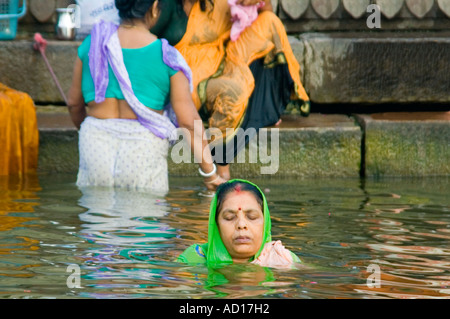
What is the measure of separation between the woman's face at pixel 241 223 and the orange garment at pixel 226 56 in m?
3.16

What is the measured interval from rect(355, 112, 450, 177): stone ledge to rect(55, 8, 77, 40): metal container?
2.82 meters

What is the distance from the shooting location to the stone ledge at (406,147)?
348 inches

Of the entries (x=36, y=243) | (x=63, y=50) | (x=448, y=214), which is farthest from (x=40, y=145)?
(x=448, y=214)

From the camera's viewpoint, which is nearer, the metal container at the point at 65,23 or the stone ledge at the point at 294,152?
the stone ledge at the point at 294,152

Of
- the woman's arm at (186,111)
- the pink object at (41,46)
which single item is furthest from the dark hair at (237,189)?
the pink object at (41,46)

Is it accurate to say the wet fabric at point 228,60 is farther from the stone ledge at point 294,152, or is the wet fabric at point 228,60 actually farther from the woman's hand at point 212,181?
the woman's hand at point 212,181

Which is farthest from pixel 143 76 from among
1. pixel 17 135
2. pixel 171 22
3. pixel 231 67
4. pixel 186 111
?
pixel 17 135

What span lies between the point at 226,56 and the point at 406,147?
177 cm

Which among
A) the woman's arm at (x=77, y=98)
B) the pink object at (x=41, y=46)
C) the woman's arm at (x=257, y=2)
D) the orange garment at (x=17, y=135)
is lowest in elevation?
the orange garment at (x=17, y=135)

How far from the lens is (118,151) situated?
23.6 feet

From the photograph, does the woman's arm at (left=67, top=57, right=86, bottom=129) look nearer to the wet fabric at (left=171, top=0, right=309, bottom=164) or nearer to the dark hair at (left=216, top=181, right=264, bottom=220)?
the wet fabric at (left=171, top=0, right=309, bottom=164)

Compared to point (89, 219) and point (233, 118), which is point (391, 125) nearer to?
point (233, 118)

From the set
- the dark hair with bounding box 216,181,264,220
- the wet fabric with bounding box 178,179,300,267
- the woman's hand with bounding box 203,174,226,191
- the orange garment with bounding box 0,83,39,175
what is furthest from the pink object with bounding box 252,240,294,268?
the orange garment with bounding box 0,83,39,175

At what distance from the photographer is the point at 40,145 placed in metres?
8.70
